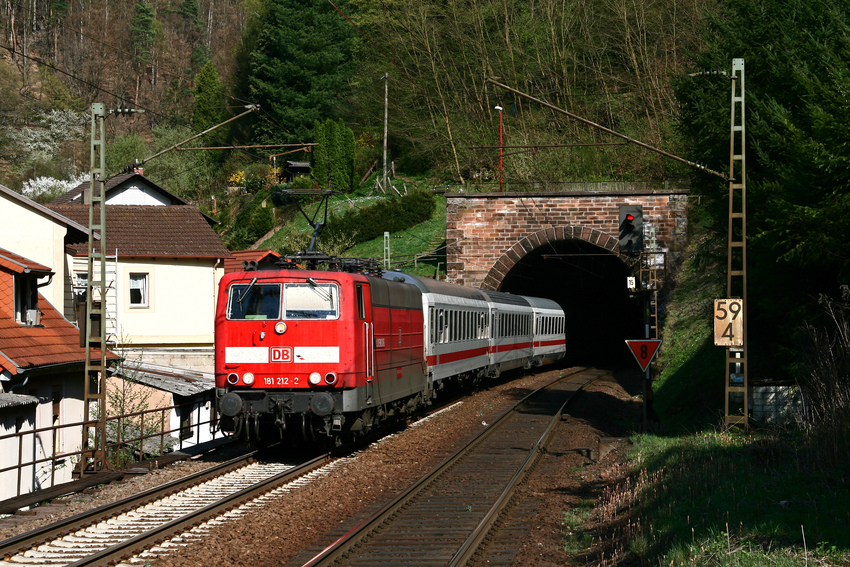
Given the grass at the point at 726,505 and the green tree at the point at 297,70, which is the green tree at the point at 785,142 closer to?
the grass at the point at 726,505

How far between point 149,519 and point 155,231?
22.1 m

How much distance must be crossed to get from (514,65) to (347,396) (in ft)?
127

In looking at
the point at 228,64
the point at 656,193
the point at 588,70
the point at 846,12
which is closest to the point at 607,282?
the point at 588,70

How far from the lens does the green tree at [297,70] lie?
66.8 m

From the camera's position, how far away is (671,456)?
12.1 meters

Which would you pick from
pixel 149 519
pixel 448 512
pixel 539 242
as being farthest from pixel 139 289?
pixel 448 512

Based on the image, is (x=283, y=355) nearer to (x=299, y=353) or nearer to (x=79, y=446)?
(x=299, y=353)

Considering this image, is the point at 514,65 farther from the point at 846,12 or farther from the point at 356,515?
the point at 356,515

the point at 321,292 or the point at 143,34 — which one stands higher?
the point at 143,34

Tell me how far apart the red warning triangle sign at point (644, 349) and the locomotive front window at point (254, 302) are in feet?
20.2

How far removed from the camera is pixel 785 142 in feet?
54.0

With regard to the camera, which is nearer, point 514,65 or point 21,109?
point 514,65

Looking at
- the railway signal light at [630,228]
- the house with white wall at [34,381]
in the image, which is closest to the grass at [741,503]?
the railway signal light at [630,228]

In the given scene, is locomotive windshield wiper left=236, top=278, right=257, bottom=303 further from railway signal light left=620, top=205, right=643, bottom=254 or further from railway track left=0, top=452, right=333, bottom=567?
railway signal light left=620, top=205, right=643, bottom=254
